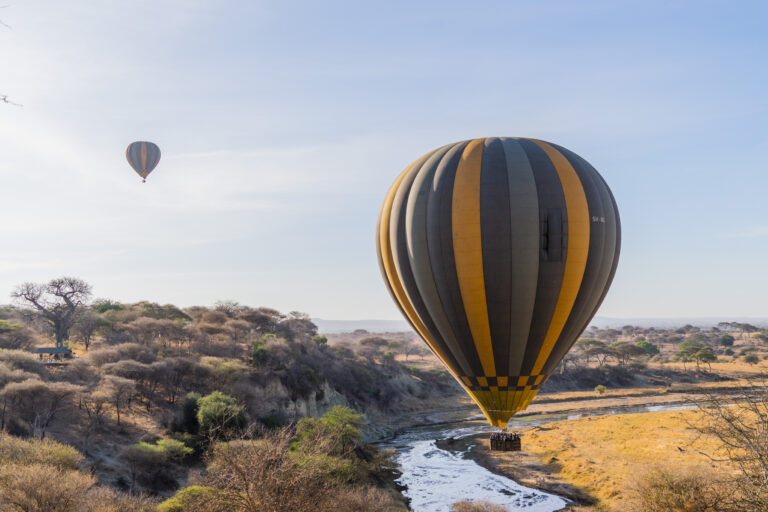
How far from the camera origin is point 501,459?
4234 centimetres

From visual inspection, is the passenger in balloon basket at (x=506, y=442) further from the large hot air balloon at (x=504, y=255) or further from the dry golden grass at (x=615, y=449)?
the dry golden grass at (x=615, y=449)

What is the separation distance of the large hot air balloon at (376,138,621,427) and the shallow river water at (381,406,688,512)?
41.0 feet

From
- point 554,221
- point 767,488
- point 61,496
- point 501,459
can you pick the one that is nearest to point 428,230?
point 554,221

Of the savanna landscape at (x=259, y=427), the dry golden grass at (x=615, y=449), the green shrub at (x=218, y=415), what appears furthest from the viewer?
the green shrub at (x=218, y=415)

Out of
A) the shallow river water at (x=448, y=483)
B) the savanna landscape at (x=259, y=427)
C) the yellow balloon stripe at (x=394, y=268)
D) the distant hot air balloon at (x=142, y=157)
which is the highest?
the distant hot air balloon at (x=142, y=157)

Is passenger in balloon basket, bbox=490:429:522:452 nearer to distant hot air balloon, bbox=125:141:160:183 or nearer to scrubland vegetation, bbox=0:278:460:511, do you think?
scrubland vegetation, bbox=0:278:460:511

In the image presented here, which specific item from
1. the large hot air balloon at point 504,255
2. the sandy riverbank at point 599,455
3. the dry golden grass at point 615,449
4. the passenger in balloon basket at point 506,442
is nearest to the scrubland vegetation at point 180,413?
the passenger in balloon basket at point 506,442

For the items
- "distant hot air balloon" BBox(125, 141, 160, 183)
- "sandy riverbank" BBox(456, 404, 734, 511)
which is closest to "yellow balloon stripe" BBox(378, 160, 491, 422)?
"sandy riverbank" BBox(456, 404, 734, 511)

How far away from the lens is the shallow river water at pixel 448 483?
3231 cm

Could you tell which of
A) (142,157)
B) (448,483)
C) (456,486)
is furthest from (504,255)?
(142,157)

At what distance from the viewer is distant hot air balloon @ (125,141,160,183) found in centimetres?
4188

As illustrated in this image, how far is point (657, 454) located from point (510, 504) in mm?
13453

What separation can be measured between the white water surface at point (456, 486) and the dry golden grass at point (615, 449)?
356 centimetres

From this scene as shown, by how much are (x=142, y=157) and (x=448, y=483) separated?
3448 centimetres
